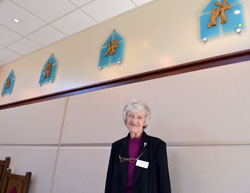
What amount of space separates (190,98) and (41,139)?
181cm

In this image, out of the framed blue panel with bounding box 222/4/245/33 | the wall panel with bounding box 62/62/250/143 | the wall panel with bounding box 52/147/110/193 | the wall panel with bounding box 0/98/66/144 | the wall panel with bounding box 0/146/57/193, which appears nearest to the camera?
the wall panel with bounding box 62/62/250/143

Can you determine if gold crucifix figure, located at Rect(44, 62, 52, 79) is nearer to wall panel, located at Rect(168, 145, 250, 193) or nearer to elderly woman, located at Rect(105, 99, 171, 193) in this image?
elderly woman, located at Rect(105, 99, 171, 193)

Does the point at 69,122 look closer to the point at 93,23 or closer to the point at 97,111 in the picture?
the point at 97,111

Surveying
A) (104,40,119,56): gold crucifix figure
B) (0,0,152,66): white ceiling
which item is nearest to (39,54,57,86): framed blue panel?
(0,0,152,66): white ceiling

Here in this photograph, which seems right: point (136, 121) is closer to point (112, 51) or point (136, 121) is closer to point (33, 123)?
point (112, 51)

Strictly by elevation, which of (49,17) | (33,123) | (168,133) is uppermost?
(49,17)

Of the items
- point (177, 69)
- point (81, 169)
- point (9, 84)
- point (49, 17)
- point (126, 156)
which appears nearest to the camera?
point (126, 156)

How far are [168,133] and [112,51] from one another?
1.34 meters

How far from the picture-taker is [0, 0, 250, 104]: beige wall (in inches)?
73.4

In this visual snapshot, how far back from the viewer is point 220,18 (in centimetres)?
182

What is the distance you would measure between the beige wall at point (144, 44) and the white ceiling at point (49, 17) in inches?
4.4

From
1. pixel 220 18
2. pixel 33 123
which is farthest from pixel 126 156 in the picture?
pixel 33 123

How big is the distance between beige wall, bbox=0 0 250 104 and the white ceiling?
11cm

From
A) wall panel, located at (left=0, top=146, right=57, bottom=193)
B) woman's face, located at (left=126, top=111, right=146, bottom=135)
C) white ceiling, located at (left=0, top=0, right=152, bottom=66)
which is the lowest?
wall panel, located at (left=0, top=146, right=57, bottom=193)
